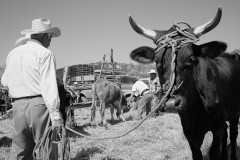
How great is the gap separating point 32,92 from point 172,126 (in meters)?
5.93

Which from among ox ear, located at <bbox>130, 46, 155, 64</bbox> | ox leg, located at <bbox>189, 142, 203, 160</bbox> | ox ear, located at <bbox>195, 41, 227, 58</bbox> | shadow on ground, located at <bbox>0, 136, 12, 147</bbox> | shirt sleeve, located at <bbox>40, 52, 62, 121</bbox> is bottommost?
shadow on ground, located at <bbox>0, 136, 12, 147</bbox>

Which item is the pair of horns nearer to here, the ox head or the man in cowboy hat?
the ox head

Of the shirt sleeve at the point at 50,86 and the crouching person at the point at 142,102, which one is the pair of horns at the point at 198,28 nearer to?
the shirt sleeve at the point at 50,86

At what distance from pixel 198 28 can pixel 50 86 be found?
6.73 ft

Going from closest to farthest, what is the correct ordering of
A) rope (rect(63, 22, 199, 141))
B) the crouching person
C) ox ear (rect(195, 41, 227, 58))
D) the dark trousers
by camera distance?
the dark trousers < rope (rect(63, 22, 199, 141)) < ox ear (rect(195, 41, 227, 58)) < the crouching person

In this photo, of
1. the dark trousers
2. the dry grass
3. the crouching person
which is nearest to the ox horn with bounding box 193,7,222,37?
the dark trousers

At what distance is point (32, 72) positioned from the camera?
8.38 feet

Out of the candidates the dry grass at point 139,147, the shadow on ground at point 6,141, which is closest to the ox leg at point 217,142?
the dry grass at point 139,147

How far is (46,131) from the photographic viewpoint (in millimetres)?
2537

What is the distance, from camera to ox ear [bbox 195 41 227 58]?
2957mm

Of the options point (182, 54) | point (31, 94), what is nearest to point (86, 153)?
point (31, 94)

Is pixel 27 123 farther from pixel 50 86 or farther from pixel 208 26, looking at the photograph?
pixel 208 26

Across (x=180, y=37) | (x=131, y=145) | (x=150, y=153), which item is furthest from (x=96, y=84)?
(x=180, y=37)

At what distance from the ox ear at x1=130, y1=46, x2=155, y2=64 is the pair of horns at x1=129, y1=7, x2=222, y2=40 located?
0.20 metres
